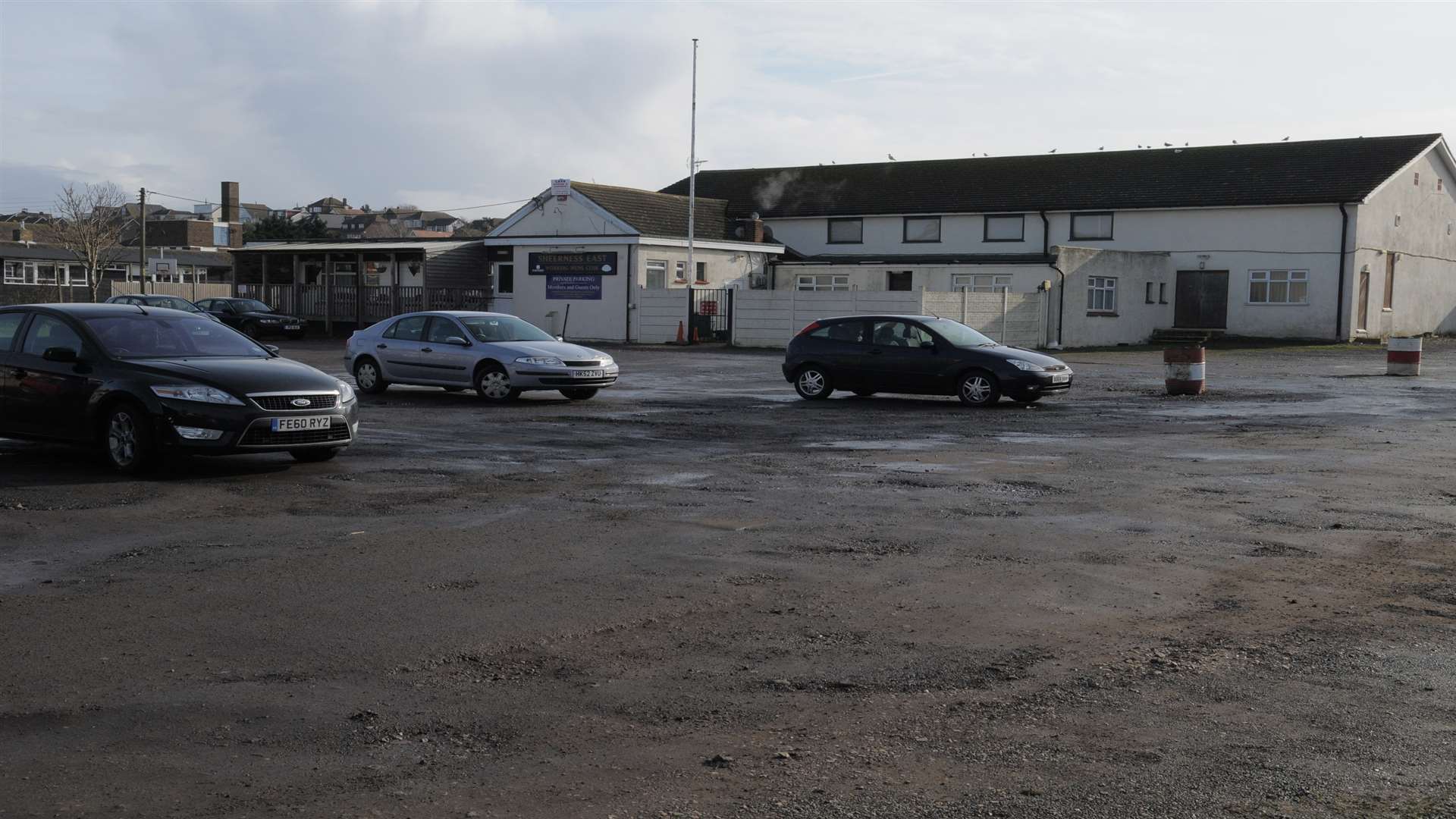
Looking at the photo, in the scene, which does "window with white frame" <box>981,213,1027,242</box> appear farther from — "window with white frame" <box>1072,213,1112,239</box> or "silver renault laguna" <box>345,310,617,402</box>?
"silver renault laguna" <box>345,310,617,402</box>

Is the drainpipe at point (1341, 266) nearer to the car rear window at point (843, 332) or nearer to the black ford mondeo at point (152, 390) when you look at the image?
the car rear window at point (843, 332)

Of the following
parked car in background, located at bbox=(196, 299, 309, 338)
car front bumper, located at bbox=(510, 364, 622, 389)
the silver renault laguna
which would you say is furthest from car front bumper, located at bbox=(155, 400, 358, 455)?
parked car in background, located at bbox=(196, 299, 309, 338)

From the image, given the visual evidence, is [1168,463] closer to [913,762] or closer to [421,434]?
[421,434]

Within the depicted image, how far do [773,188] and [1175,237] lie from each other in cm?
1751

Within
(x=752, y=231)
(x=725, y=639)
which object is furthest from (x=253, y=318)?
(x=725, y=639)

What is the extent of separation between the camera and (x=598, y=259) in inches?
1726

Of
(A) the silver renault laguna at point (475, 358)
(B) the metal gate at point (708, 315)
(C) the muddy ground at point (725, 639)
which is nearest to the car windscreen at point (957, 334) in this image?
(A) the silver renault laguna at point (475, 358)

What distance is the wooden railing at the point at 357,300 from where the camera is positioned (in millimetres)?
46062

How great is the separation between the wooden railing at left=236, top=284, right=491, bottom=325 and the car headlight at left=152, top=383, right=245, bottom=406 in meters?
33.5

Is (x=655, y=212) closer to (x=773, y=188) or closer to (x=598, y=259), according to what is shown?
(x=598, y=259)

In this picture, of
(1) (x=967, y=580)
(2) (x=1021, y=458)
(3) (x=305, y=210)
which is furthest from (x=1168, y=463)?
(3) (x=305, y=210)

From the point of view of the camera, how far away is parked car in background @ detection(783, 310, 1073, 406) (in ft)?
67.8

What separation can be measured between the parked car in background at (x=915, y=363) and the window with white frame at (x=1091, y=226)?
98.0 feet

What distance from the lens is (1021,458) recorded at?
46.4 feet
